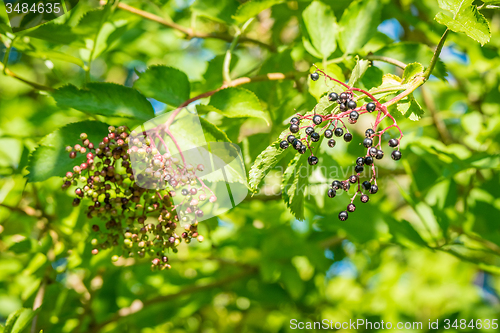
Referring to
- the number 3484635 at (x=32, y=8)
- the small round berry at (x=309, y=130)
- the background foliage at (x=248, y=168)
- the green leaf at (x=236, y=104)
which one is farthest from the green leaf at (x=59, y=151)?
the small round berry at (x=309, y=130)

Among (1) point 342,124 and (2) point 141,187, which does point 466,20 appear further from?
(2) point 141,187

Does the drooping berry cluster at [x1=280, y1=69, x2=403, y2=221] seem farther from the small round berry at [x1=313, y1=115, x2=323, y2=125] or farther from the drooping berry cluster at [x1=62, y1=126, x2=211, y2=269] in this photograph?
the drooping berry cluster at [x1=62, y1=126, x2=211, y2=269]

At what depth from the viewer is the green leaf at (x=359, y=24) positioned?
1.15 metres

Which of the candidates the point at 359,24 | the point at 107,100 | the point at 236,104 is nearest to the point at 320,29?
the point at 359,24

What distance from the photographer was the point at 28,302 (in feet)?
4.48

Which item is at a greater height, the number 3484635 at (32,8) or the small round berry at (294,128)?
the number 3484635 at (32,8)

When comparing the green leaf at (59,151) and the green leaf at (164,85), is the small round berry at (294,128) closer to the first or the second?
the green leaf at (164,85)

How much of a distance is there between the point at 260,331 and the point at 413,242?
1235 mm

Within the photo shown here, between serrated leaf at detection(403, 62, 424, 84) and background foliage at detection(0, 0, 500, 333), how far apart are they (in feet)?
0.10

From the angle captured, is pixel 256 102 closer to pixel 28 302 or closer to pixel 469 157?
pixel 469 157

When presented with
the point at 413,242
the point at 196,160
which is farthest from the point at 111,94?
the point at 413,242

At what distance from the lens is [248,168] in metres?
1.22

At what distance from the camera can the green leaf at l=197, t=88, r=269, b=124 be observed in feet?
3.29

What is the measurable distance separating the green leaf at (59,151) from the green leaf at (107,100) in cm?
5
